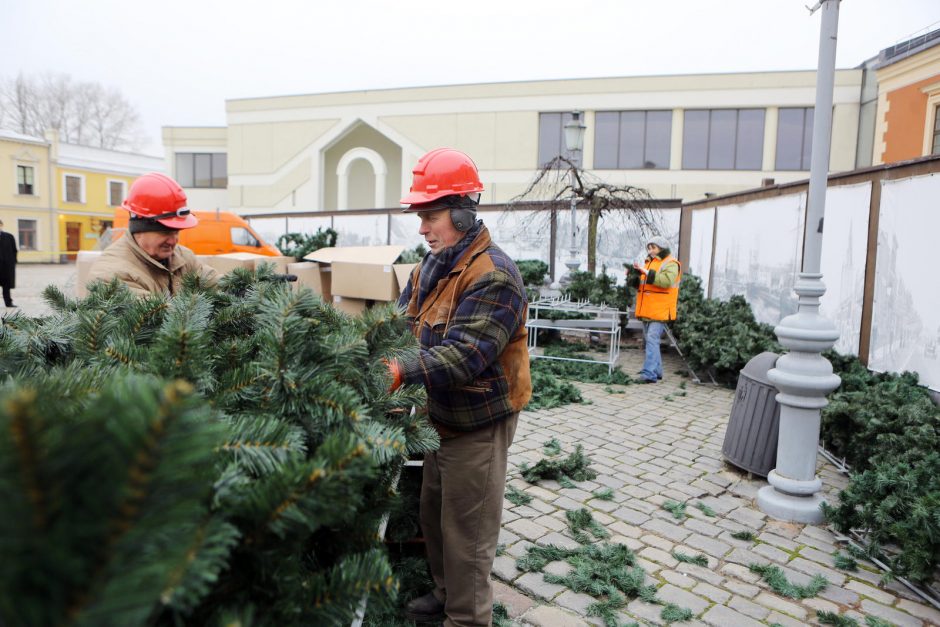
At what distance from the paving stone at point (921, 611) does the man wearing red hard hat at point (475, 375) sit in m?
2.43

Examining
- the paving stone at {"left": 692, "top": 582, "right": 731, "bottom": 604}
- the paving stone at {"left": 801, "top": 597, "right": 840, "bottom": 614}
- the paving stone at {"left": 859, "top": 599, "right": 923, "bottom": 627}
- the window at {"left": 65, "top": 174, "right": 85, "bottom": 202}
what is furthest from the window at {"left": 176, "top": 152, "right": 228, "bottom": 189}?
the paving stone at {"left": 859, "top": 599, "right": 923, "bottom": 627}

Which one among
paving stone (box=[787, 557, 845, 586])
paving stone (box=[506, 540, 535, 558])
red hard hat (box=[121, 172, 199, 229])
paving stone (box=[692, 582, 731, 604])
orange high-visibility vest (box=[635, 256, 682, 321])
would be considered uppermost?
red hard hat (box=[121, 172, 199, 229])

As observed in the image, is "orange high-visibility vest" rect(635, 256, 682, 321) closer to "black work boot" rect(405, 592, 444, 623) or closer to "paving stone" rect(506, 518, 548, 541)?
"paving stone" rect(506, 518, 548, 541)

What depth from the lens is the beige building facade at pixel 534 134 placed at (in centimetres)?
3189

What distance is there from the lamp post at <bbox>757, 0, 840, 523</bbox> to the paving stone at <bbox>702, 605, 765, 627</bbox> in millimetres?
1522

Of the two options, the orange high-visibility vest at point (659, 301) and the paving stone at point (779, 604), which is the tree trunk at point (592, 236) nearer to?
the orange high-visibility vest at point (659, 301)

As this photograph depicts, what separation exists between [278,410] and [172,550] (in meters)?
0.75

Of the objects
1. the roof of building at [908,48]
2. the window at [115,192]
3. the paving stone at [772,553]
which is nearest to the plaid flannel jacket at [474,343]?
the paving stone at [772,553]

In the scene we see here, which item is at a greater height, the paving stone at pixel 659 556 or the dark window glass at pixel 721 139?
the dark window glass at pixel 721 139

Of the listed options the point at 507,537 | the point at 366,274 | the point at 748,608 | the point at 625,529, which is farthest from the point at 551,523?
the point at 366,274

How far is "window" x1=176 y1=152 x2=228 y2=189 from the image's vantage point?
44219 millimetres

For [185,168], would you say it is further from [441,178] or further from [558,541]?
[441,178]

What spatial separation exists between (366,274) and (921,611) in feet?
20.4

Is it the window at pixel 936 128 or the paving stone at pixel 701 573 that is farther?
the window at pixel 936 128
